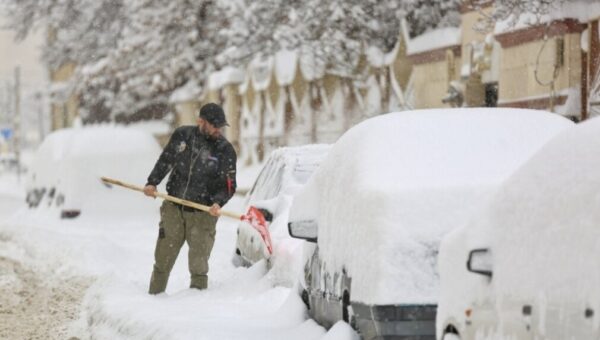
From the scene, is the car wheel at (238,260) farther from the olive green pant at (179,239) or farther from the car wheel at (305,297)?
the car wheel at (305,297)

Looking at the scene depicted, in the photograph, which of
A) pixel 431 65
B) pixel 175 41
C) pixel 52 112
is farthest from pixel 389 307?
pixel 52 112

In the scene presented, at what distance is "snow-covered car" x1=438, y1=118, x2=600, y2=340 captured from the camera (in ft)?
14.4

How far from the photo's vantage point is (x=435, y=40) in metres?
24.8

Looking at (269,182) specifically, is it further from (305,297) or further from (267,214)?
(305,297)

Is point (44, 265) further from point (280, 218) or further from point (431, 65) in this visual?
point (431, 65)

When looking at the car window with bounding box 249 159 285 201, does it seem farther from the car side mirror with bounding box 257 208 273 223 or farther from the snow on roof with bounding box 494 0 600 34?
the snow on roof with bounding box 494 0 600 34

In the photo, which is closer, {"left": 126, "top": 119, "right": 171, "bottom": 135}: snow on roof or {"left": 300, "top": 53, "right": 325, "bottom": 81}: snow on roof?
{"left": 300, "top": 53, "right": 325, "bottom": 81}: snow on roof

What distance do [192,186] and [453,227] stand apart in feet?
17.4

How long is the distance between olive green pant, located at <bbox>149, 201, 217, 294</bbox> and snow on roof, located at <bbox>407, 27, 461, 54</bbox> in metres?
12.8

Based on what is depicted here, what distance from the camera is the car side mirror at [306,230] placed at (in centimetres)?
824

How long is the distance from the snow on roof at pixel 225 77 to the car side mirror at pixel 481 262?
32.2m

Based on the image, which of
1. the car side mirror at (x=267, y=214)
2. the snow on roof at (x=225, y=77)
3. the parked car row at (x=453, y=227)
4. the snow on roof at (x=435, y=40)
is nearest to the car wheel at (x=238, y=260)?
the car side mirror at (x=267, y=214)

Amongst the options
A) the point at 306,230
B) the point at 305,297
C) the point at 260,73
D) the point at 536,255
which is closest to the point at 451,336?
the point at 536,255

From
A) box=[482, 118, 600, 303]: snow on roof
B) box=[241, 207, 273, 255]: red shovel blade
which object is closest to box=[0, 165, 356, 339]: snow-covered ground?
box=[241, 207, 273, 255]: red shovel blade
